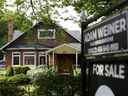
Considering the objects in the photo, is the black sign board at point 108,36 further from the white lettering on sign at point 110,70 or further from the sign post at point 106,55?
the white lettering on sign at point 110,70

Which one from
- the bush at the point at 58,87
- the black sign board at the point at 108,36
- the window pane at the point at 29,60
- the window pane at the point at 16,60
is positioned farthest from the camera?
the window pane at the point at 29,60

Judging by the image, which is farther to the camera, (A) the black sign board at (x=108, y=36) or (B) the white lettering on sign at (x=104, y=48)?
(B) the white lettering on sign at (x=104, y=48)

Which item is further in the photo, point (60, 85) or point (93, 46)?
point (60, 85)

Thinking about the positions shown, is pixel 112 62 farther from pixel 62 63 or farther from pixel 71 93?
pixel 62 63

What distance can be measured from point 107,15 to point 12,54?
4868 centimetres

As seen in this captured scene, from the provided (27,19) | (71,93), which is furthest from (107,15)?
(27,19)

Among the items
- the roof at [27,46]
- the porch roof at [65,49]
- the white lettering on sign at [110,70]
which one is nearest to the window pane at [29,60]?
the roof at [27,46]

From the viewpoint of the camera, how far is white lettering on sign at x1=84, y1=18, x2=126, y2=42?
118 inches

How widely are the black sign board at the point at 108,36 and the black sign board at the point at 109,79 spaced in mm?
117

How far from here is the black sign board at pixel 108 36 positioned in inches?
116

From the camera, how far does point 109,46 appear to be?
3256 mm

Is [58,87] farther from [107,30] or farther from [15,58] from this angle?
[15,58]

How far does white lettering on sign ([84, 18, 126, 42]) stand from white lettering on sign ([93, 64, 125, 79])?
0.79ft

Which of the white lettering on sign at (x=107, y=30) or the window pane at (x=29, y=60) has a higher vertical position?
the window pane at (x=29, y=60)
